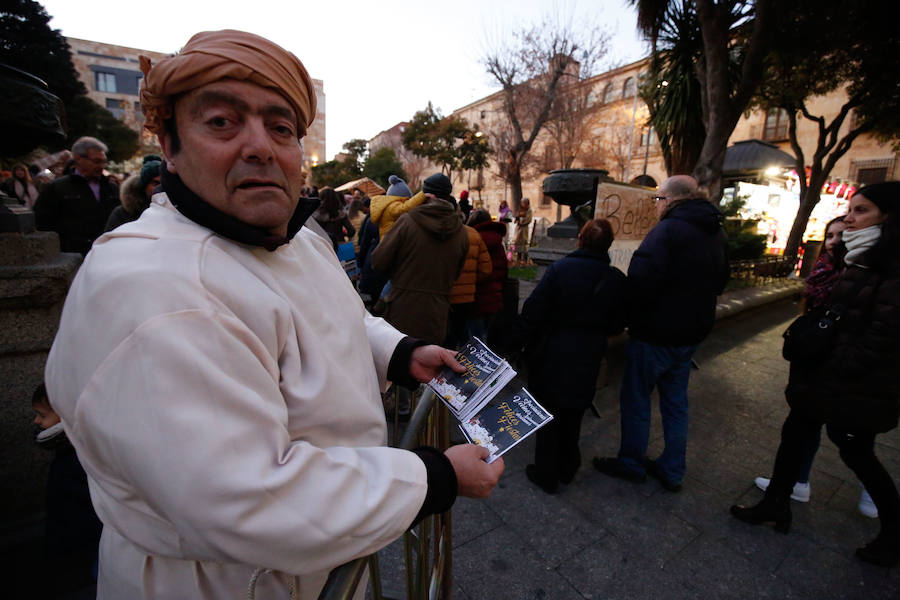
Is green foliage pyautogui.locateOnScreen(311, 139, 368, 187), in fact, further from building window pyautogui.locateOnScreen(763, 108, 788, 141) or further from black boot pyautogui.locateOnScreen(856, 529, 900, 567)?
black boot pyautogui.locateOnScreen(856, 529, 900, 567)

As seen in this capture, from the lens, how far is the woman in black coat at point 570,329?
9.23ft

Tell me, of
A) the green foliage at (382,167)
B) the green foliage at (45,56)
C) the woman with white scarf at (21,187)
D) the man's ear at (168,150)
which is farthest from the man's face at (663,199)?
the green foliage at (382,167)

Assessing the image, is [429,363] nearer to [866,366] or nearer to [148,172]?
[866,366]

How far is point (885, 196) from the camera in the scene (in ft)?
7.26

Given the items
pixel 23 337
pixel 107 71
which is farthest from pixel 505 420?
pixel 107 71

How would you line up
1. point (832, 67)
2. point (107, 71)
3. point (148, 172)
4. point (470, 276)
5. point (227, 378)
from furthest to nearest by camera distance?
1. point (107, 71)
2. point (832, 67)
3. point (470, 276)
4. point (148, 172)
5. point (227, 378)

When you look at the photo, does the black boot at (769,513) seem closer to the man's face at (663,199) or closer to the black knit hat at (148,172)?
the man's face at (663,199)

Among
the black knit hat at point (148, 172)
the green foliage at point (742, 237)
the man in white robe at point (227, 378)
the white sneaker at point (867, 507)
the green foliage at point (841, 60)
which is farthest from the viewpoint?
the green foliage at point (742, 237)

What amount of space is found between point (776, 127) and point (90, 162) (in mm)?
32209

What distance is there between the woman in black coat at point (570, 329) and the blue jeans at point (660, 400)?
12.7 inches

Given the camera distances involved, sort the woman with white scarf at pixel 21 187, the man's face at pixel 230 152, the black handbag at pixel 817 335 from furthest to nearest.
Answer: the woman with white scarf at pixel 21 187 → the black handbag at pixel 817 335 → the man's face at pixel 230 152

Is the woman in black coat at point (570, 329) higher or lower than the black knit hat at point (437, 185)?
lower

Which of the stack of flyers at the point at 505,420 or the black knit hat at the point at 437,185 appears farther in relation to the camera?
the black knit hat at the point at 437,185

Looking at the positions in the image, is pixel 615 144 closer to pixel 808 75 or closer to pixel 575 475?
pixel 808 75
